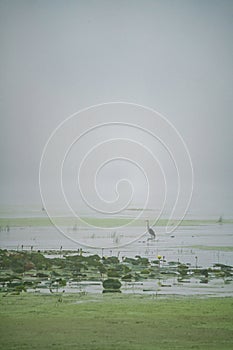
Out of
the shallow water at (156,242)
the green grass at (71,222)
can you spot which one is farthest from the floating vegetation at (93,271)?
the green grass at (71,222)

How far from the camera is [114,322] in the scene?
11.3 ft

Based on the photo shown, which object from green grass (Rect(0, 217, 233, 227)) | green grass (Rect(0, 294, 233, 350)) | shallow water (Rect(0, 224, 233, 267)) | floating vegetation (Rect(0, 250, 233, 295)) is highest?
green grass (Rect(0, 217, 233, 227))

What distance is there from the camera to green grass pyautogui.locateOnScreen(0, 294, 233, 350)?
337 centimetres

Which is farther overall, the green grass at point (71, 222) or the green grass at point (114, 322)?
the green grass at point (71, 222)

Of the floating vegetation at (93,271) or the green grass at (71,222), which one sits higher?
the green grass at (71,222)

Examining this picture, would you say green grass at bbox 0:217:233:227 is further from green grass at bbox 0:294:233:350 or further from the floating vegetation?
green grass at bbox 0:294:233:350

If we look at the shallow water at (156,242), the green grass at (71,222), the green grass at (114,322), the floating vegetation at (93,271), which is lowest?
the green grass at (114,322)

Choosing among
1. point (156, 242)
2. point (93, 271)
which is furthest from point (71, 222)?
point (156, 242)

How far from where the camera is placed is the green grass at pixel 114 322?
3.37 metres

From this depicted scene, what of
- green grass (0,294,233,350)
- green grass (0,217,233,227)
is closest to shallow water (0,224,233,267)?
green grass (0,217,233,227)

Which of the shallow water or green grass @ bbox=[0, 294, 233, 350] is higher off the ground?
the shallow water

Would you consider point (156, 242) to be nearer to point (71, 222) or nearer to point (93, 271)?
point (93, 271)

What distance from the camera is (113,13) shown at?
3.60 m

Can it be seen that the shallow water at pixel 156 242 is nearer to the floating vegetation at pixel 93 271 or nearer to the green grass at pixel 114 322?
the floating vegetation at pixel 93 271
